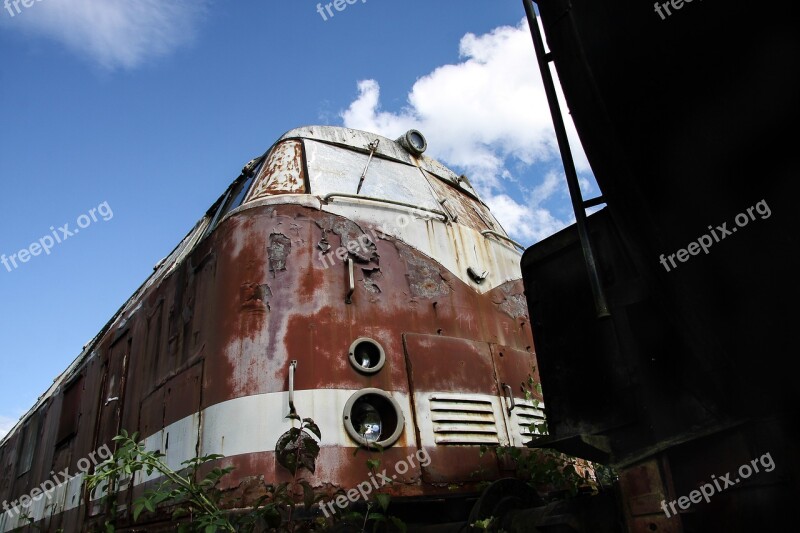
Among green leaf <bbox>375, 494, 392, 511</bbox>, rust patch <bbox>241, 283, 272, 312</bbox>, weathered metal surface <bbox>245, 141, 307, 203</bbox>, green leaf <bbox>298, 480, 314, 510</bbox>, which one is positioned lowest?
green leaf <bbox>375, 494, 392, 511</bbox>

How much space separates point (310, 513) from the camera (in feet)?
8.55

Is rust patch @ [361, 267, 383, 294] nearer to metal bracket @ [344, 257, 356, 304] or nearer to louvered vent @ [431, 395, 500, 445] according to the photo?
metal bracket @ [344, 257, 356, 304]

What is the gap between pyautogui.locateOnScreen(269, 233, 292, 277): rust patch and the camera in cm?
337

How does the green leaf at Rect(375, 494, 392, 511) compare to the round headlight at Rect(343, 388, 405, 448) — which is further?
the round headlight at Rect(343, 388, 405, 448)

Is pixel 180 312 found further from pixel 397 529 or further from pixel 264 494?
pixel 397 529

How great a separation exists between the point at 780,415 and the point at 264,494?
7.02 ft

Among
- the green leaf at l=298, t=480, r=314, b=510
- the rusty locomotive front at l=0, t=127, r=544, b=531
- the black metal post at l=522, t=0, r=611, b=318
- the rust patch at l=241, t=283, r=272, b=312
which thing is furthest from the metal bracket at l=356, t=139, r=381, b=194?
the black metal post at l=522, t=0, r=611, b=318

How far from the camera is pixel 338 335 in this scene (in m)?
3.19

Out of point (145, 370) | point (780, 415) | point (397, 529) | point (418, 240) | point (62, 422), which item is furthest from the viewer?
point (62, 422)

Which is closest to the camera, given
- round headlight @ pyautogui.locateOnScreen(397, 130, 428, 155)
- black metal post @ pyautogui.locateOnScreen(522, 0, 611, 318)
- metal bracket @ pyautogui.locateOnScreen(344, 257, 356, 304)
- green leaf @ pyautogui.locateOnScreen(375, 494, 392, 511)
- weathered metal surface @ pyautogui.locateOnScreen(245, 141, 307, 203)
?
black metal post @ pyautogui.locateOnScreen(522, 0, 611, 318)

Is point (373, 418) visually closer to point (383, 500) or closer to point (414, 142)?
point (383, 500)

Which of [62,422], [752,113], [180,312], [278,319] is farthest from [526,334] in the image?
[62,422]

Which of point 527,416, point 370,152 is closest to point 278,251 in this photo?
point 370,152

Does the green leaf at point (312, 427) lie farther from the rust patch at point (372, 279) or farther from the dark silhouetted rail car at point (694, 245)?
the dark silhouetted rail car at point (694, 245)
